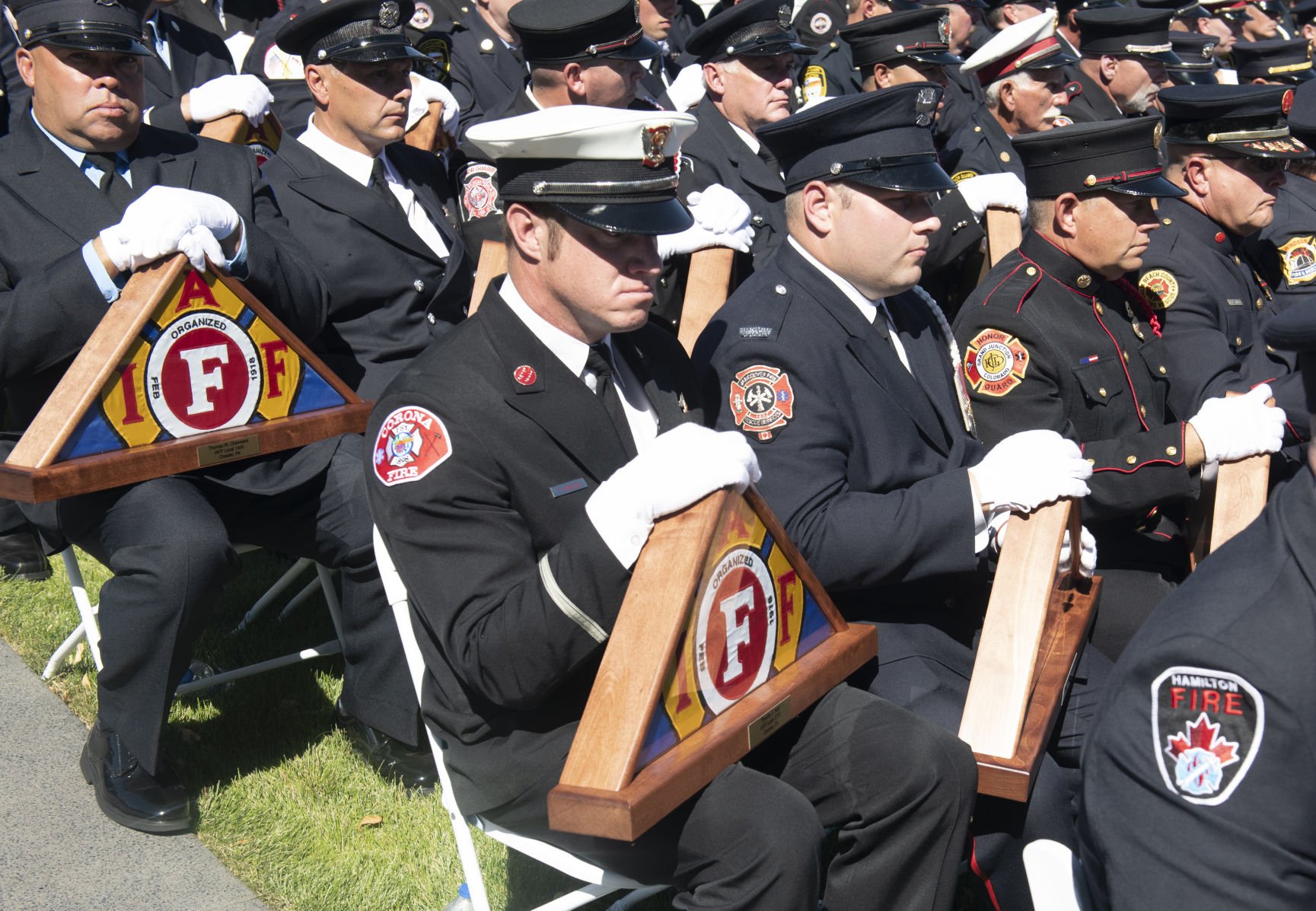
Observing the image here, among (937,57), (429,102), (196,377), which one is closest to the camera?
(196,377)

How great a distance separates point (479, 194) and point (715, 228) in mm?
955

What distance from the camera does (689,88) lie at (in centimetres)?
615

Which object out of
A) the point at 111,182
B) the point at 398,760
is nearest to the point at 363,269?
the point at 111,182

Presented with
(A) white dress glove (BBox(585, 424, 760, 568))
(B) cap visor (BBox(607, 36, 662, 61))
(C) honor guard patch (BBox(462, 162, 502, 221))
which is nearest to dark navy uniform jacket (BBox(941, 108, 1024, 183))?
(B) cap visor (BBox(607, 36, 662, 61))

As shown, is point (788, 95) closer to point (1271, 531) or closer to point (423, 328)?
point (423, 328)

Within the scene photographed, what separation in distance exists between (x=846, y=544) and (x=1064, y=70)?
15.4 feet

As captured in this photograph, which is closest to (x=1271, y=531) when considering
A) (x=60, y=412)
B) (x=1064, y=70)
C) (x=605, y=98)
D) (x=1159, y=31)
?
(x=60, y=412)

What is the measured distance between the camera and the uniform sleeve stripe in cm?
230

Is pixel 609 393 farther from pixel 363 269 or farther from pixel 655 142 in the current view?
pixel 363 269

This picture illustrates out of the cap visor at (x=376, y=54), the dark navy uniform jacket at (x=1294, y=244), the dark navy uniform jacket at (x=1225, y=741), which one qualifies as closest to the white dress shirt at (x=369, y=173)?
the cap visor at (x=376, y=54)

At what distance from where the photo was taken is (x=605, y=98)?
16.3 ft

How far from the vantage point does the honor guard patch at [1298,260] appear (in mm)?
5477

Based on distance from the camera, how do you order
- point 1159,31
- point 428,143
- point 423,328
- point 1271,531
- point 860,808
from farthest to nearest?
point 1159,31 → point 428,143 → point 423,328 → point 860,808 → point 1271,531

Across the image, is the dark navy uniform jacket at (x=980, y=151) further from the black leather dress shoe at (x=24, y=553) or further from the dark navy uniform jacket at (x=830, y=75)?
the black leather dress shoe at (x=24, y=553)
